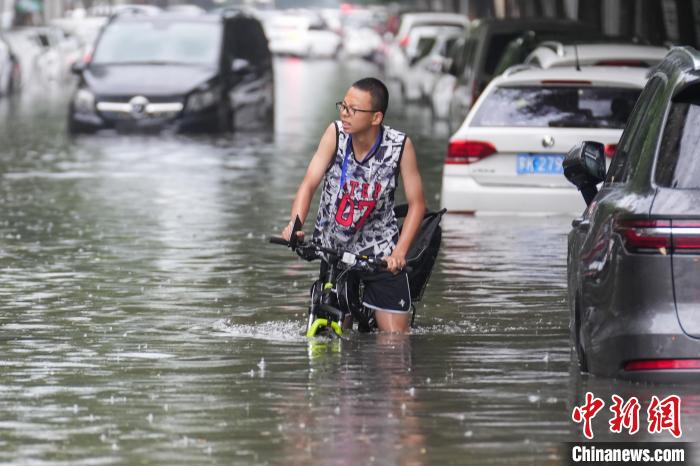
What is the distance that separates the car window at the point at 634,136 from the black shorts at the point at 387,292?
1.57 metres

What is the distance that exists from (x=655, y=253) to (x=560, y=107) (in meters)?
8.49

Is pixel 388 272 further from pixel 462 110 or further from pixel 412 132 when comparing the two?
pixel 412 132

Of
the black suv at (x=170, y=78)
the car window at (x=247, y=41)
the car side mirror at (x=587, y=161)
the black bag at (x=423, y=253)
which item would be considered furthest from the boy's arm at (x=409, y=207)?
the car window at (x=247, y=41)

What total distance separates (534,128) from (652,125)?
795cm

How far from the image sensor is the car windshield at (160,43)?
30.3 metres

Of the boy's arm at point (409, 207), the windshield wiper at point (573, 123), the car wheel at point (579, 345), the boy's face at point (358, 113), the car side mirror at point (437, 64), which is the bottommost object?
the car side mirror at point (437, 64)

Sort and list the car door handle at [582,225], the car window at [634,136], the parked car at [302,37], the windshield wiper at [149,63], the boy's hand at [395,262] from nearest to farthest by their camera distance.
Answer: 1. the car window at [634,136]
2. the car door handle at [582,225]
3. the boy's hand at [395,262]
4. the windshield wiper at [149,63]
5. the parked car at [302,37]

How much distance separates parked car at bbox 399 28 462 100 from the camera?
38719mm

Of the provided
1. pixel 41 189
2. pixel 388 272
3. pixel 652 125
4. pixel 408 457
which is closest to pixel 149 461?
pixel 408 457

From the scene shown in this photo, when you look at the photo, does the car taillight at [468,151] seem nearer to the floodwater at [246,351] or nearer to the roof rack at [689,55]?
the floodwater at [246,351]

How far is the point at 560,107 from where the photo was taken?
16531 millimetres

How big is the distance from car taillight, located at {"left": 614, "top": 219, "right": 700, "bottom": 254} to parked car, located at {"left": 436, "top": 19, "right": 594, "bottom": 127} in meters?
16.2

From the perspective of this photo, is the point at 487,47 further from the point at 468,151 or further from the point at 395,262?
the point at 395,262

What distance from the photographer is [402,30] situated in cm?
4797
